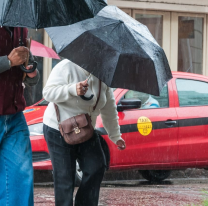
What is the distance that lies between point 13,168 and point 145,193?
3692mm

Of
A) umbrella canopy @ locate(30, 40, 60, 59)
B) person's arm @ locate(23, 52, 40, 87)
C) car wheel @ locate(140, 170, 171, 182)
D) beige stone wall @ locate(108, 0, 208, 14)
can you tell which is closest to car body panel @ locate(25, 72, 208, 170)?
car wheel @ locate(140, 170, 171, 182)

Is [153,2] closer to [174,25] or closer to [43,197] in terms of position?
[174,25]

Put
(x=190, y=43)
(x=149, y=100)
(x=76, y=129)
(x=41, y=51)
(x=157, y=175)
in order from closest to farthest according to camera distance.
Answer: (x=76, y=129) → (x=149, y=100) → (x=157, y=175) → (x=41, y=51) → (x=190, y=43)

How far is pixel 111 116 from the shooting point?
480 cm

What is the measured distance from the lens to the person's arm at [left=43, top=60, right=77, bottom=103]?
4.26 meters

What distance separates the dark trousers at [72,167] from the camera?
14.4 ft

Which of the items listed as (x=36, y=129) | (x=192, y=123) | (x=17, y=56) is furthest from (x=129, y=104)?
(x=17, y=56)

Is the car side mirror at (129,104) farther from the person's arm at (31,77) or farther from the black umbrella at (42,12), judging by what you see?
the black umbrella at (42,12)

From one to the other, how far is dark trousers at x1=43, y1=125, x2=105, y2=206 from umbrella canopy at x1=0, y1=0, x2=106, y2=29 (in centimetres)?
113

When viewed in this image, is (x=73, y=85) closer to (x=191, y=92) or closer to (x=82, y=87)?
(x=82, y=87)

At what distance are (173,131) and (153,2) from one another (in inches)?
270

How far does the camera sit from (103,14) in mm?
4324

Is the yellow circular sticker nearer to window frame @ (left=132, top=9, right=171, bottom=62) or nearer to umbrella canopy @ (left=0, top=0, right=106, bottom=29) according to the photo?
umbrella canopy @ (left=0, top=0, right=106, bottom=29)

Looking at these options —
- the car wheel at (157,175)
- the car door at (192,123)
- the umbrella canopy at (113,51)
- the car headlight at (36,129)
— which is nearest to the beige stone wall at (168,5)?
the car door at (192,123)
